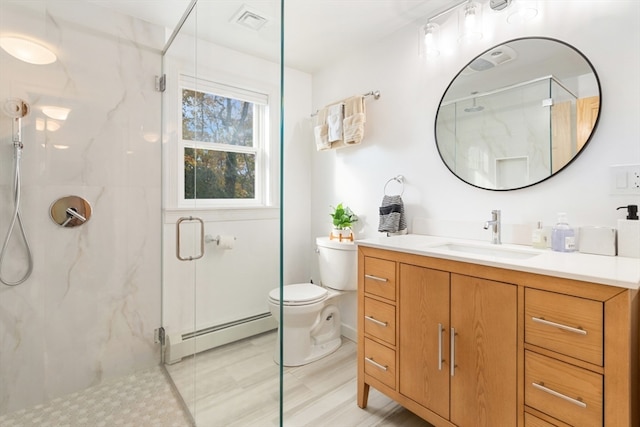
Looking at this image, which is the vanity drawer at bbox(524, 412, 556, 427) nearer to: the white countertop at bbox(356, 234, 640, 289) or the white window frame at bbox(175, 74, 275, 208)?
the white countertop at bbox(356, 234, 640, 289)

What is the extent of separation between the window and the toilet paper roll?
0.15 m

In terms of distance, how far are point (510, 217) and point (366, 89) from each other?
133 cm

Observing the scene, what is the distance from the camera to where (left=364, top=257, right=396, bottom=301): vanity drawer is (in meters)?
1.50

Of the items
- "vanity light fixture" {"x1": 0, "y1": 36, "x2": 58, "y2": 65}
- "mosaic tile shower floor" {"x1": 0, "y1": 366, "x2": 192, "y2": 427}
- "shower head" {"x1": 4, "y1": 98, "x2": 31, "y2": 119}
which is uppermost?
"vanity light fixture" {"x1": 0, "y1": 36, "x2": 58, "y2": 65}

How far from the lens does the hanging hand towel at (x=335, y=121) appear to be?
2.34 m

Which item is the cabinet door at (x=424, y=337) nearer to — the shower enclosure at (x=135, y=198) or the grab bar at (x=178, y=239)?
the shower enclosure at (x=135, y=198)

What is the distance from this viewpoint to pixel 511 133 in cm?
159

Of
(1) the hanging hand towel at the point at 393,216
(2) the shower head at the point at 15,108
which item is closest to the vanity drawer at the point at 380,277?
(1) the hanging hand towel at the point at 393,216

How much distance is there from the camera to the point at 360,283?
166 centimetres

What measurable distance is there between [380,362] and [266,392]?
0.60 m

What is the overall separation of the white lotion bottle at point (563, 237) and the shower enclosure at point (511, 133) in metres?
0.26

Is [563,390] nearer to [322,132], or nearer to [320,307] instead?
[320,307]

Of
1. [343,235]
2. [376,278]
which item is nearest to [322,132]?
[343,235]

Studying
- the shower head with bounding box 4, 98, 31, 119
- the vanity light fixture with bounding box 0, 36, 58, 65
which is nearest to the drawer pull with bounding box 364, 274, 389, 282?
the shower head with bounding box 4, 98, 31, 119
